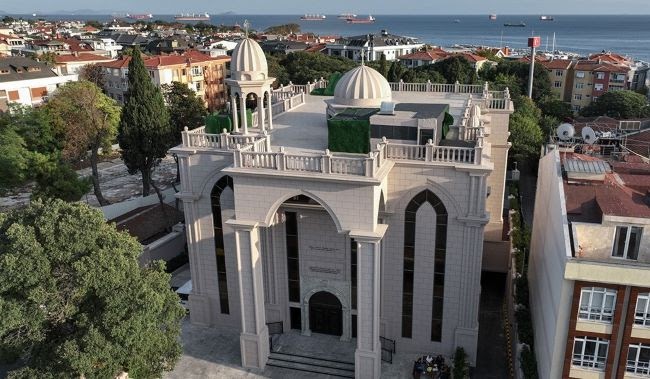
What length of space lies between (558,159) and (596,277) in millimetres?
10498

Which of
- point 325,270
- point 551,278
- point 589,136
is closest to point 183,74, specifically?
point 325,270

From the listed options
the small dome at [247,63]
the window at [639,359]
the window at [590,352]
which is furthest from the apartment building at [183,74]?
the window at [639,359]

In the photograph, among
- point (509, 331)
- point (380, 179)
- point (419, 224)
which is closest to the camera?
point (380, 179)

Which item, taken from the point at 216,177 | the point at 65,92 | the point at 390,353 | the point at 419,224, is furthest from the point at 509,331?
the point at 65,92

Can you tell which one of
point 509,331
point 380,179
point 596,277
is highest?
point 380,179

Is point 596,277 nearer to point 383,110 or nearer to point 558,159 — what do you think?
point 558,159

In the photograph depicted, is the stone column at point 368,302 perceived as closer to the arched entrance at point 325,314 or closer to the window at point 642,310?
the arched entrance at point 325,314

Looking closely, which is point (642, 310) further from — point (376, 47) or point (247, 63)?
point (376, 47)

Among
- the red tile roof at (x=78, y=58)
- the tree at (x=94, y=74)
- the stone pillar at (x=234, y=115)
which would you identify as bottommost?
the tree at (x=94, y=74)

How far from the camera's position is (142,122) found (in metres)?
43.2

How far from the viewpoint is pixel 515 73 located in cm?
9156

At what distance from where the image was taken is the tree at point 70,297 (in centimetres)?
1875

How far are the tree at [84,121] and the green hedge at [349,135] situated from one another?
27.9 meters

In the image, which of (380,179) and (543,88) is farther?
(543,88)
